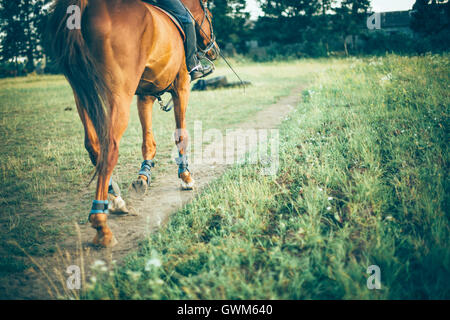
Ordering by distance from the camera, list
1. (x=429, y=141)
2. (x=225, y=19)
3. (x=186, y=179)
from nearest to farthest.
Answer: (x=429, y=141), (x=186, y=179), (x=225, y=19)

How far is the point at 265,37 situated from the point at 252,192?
45090mm

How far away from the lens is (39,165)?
4430mm

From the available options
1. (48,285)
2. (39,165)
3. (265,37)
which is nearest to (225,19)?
(265,37)

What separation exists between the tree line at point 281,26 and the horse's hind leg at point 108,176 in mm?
26005

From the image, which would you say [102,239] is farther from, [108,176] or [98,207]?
[108,176]

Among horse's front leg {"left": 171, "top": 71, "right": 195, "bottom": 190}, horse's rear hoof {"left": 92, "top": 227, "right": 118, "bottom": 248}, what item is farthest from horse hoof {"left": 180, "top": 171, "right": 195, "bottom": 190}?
horse's rear hoof {"left": 92, "top": 227, "right": 118, "bottom": 248}

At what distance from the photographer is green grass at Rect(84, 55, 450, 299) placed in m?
1.55

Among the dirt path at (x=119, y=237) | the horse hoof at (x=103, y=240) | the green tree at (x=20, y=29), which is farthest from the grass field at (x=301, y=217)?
the green tree at (x=20, y=29)

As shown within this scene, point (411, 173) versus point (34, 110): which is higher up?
point (34, 110)

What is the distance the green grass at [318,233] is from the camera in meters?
1.55

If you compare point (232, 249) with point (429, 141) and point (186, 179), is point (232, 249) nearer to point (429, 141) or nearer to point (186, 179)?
point (186, 179)

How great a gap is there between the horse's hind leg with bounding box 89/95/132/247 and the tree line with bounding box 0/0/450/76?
1024 inches

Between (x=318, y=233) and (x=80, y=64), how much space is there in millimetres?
2462

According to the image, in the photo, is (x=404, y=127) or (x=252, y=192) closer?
(x=252, y=192)
